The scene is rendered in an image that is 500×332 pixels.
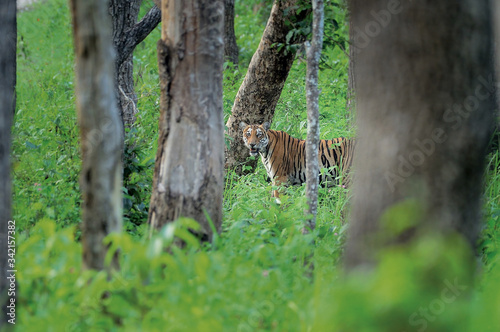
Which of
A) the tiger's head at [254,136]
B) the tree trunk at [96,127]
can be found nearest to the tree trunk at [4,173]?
the tree trunk at [96,127]

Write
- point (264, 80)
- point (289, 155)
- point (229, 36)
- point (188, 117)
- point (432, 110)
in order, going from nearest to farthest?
point (432, 110)
point (188, 117)
point (264, 80)
point (289, 155)
point (229, 36)

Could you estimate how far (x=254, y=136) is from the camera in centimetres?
717

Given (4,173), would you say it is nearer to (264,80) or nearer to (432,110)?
(432,110)

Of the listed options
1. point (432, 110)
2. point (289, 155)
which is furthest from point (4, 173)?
point (289, 155)

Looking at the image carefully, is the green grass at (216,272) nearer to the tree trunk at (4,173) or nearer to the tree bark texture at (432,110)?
the tree trunk at (4,173)

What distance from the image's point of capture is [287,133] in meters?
8.39

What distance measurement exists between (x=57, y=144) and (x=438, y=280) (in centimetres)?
420

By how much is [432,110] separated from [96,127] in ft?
5.84

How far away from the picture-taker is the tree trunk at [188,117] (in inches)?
141

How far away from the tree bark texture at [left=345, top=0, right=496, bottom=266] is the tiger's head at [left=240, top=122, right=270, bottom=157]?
432cm

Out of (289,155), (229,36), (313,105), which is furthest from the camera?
(229,36)

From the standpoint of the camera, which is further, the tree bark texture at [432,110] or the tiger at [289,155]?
the tiger at [289,155]

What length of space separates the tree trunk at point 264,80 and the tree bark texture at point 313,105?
1.94 metres

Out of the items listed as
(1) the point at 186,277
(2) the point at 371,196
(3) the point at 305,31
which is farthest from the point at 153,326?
(3) the point at 305,31
